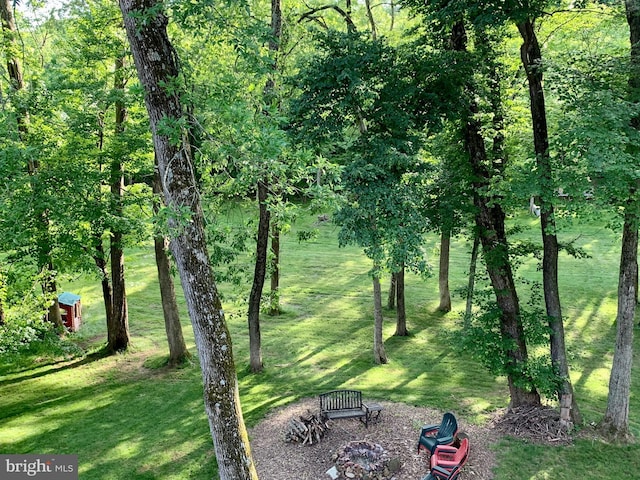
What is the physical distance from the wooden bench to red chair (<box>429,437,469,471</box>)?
1.78 meters

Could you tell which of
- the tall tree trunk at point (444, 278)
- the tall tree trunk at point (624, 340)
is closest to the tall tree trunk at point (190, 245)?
the tall tree trunk at point (624, 340)

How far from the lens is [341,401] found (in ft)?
32.6

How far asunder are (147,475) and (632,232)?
990 centimetres

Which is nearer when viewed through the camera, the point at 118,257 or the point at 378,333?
the point at 118,257

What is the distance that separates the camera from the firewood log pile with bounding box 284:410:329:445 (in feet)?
29.2

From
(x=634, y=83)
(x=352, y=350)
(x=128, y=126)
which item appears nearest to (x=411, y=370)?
(x=352, y=350)

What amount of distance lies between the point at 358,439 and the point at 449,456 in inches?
70.2

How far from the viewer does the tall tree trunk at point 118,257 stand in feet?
36.9

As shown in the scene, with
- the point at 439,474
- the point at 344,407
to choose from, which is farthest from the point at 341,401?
the point at 439,474

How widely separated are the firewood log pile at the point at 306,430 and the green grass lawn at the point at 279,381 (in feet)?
4.19

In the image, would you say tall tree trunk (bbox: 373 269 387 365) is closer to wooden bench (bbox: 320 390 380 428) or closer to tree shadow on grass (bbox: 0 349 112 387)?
wooden bench (bbox: 320 390 380 428)

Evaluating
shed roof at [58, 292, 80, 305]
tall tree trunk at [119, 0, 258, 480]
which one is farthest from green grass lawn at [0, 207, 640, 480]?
tall tree trunk at [119, 0, 258, 480]

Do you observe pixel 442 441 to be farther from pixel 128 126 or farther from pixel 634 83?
pixel 128 126

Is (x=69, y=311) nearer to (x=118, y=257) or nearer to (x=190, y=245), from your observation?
(x=118, y=257)
